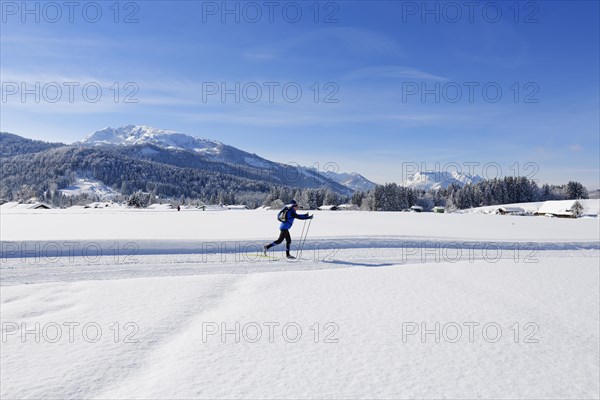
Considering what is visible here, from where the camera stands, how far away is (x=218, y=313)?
5.94 meters

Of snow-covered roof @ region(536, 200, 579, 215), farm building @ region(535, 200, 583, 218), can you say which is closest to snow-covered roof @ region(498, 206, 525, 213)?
farm building @ region(535, 200, 583, 218)

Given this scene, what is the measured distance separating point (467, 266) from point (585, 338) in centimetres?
571

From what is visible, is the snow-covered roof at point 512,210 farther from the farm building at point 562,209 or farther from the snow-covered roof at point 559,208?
the snow-covered roof at point 559,208

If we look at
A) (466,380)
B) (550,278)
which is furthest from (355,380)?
(550,278)

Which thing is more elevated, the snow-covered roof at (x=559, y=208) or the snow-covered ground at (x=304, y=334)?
the snow-covered roof at (x=559, y=208)

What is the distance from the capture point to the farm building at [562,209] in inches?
3121

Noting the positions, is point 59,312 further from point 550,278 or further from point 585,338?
point 550,278

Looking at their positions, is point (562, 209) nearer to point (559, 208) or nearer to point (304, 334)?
point (559, 208)

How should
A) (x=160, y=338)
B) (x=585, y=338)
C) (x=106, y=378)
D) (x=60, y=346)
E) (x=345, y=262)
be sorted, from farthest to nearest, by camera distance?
(x=345, y=262) → (x=585, y=338) → (x=160, y=338) → (x=60, y=346) → (x=106, y=378)

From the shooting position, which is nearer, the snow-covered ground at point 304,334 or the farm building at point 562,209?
the snow-covered ground at point 304,334

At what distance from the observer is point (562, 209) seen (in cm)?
8206

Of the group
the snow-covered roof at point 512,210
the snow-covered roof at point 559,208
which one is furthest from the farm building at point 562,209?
the snow-covered roof at point 512,210

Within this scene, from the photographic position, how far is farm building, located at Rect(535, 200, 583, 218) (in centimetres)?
7928

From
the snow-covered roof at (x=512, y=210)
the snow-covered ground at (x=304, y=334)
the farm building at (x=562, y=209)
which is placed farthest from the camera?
the snow-covered roof at (x=512, y=210)
